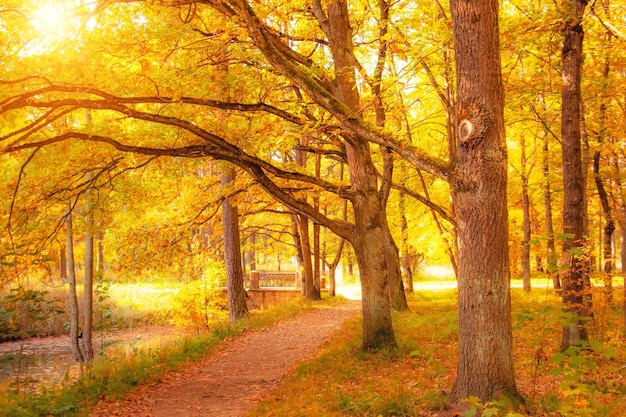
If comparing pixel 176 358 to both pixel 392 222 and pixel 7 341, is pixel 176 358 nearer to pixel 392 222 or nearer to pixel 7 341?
pixel 7 341

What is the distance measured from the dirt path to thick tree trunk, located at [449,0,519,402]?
3751 millimetres

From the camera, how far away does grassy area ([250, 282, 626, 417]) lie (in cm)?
500

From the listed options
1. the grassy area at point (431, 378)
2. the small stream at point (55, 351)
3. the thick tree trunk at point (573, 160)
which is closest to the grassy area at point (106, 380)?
the small stream at point (55, 351)

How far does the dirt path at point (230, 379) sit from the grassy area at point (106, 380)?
26cm

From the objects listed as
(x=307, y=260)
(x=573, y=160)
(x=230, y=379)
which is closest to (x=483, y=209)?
(x=573, y=160)

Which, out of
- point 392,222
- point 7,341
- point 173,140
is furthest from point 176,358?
point 392,222

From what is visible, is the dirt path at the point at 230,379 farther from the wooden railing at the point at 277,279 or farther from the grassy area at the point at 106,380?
the wooden railing at the point at 277,279

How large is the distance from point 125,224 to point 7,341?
10.3m

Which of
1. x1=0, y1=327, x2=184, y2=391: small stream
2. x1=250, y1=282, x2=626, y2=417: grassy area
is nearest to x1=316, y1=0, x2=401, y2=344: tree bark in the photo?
x1=250, y1=282, x2=626, y2=417: grassy area

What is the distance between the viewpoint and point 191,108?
9969 millimetres

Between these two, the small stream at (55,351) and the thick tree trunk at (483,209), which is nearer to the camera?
the thick tree trunk at (483,209)

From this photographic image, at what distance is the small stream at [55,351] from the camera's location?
41.0 ft

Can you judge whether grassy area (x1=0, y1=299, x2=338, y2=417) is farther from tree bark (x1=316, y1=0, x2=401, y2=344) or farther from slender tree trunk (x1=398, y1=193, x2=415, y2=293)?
slender tree trunk (x1=398, y1=193, x2=415, y2=293)

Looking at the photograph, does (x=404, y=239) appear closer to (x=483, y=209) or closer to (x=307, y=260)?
(x=307, y=260)
